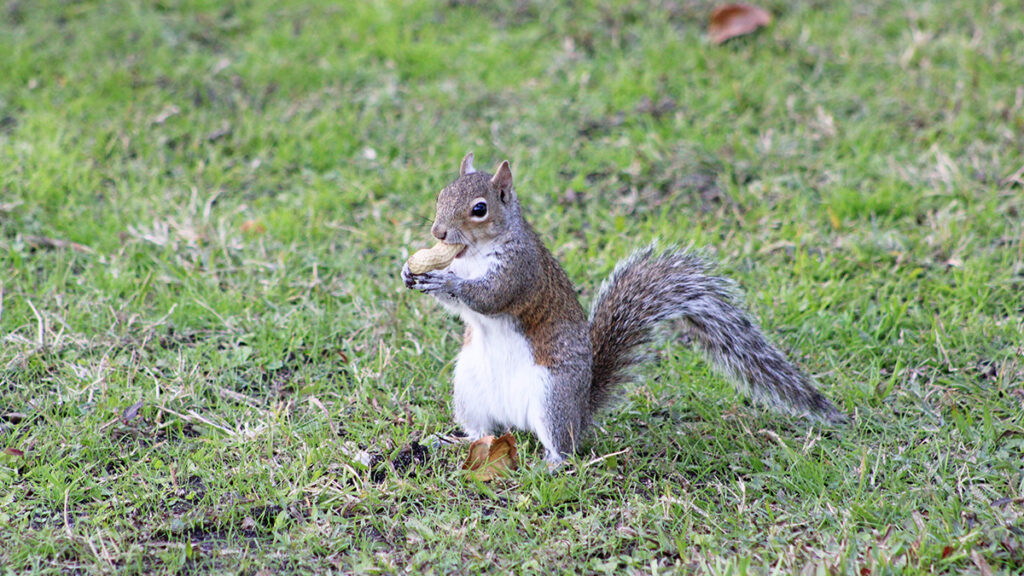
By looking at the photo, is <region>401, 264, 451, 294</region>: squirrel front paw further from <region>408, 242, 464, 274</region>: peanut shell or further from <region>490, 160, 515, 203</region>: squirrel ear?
<region>490, 160, 515, 203</region>: squirrel ear

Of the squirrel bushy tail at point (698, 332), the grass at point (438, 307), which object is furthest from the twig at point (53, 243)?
the squirrel bushy tail at point (698, 332)

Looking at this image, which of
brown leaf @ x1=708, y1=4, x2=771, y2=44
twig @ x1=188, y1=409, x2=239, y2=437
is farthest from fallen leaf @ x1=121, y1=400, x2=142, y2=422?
brown leaf @ x1=708, y1=4, x2=771, y2=44

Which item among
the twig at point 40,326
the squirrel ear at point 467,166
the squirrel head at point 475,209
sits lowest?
the twig at point 40,326

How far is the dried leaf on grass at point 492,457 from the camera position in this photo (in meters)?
2.51

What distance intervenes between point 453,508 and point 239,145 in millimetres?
2301

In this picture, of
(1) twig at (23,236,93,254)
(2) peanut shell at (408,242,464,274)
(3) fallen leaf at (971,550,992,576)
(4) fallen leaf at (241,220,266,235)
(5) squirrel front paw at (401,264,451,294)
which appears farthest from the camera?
(4) fallen leaf at (241,220,266,235)

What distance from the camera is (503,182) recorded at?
2570 mm

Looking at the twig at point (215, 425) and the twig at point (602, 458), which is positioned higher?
the twig at point (215, 425)

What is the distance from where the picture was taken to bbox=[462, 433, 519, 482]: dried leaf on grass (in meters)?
2.51

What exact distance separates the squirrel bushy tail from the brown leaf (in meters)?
2.42

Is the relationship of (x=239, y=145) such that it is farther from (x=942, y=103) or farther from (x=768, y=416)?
(x=942, y=103)

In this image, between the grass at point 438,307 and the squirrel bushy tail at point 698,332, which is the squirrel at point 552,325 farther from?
the grass at point 438,307

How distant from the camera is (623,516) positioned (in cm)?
233

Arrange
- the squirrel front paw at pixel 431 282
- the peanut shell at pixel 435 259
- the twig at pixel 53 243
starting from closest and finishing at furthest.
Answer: the squirrel front paw at pixel 431 282 < the peanut shell at pixel 435 259 < the twig at pixel 53 243
